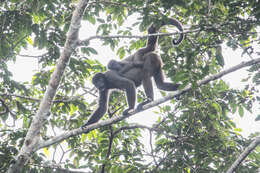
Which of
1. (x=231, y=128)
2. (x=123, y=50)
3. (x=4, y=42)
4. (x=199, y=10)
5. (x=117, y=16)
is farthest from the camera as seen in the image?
(x=123, y=50)

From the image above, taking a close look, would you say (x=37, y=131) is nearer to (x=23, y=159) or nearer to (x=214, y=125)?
(x=23, y=159)

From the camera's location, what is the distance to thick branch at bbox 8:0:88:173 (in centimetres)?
463

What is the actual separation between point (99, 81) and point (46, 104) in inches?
83.8

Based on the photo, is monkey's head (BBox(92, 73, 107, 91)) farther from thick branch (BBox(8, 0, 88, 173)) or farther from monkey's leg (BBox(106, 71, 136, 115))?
thick branch (BBox(8, 0, 88, 173))

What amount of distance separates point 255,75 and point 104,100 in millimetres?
3785

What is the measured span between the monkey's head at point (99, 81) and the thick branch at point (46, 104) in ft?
6.01

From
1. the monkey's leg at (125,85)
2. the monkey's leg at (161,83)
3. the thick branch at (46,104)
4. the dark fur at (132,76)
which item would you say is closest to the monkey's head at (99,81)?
the dark fur at (132,76)

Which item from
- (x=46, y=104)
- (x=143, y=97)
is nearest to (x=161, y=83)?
(x=143, y=97)

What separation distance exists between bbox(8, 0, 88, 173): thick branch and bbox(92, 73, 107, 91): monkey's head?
1.83 metres

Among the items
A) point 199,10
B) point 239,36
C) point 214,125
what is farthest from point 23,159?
Answer: point 239,36

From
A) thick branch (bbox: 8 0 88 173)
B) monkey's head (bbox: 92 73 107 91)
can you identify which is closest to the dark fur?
monkey's head (bbox: 92 73 107 91)

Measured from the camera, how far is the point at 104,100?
22.9 ft

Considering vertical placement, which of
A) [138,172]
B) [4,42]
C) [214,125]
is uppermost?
[4,42]

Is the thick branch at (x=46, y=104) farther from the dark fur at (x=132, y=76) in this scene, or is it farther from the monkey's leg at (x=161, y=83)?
the monkey's leg at (x=161, y=83)
